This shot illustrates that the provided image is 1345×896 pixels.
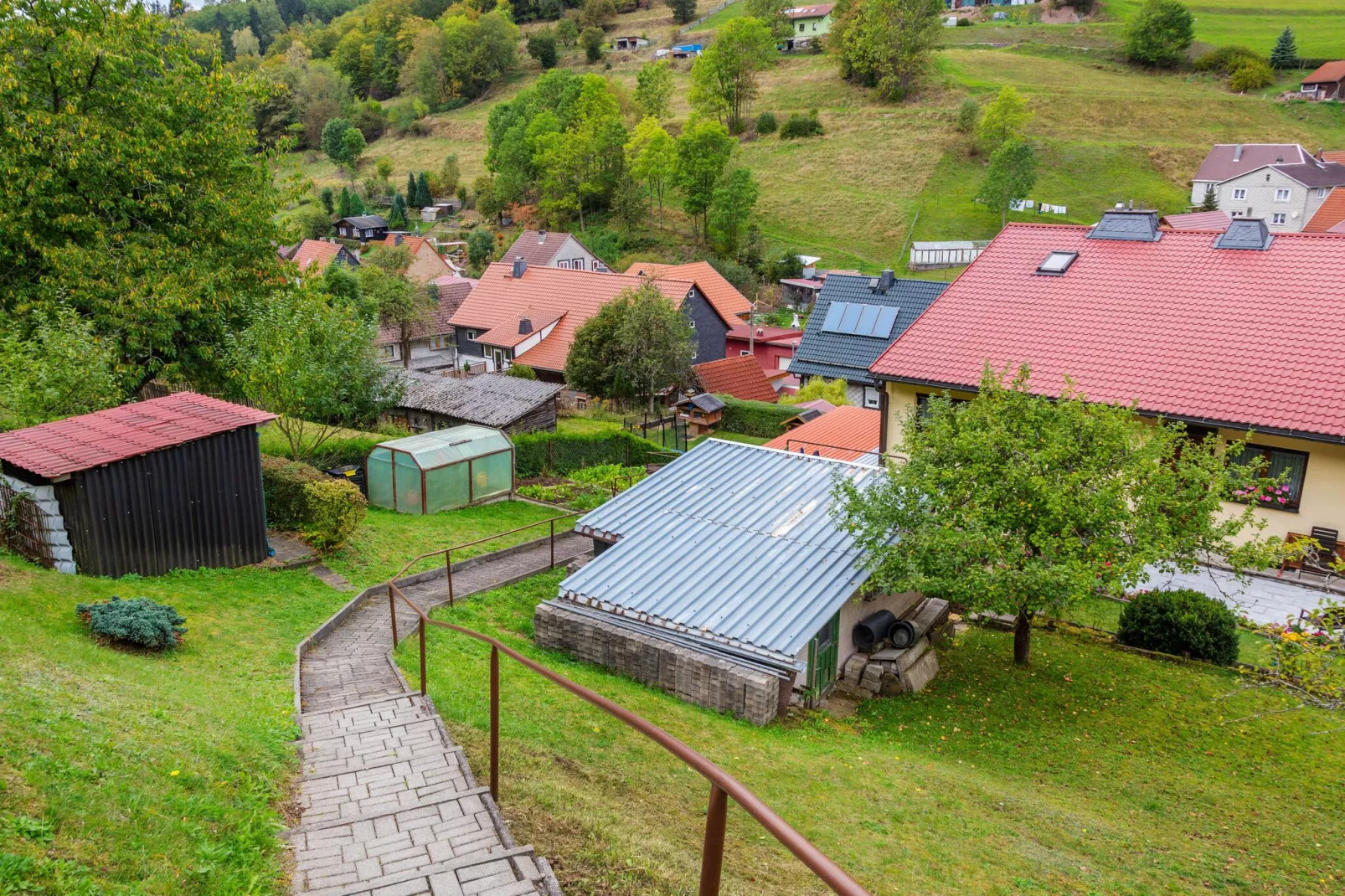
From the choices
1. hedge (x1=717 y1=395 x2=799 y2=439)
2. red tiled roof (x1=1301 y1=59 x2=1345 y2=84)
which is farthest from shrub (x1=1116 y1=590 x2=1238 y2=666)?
red tiled roof (x1=1301 y1=59 x2=1345 y2=84)

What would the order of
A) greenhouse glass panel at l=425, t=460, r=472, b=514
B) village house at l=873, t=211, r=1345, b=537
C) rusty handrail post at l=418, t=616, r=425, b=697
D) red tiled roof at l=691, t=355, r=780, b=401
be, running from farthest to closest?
red tiled roof at l=691, t=355, r=780, b=401, greenhouse glass panel at l=425, t=460, r=472, b=514, village house at l=873, t=211, r=1345, b=537, rusty handrail post at l=418, t=616, r=425, b=697

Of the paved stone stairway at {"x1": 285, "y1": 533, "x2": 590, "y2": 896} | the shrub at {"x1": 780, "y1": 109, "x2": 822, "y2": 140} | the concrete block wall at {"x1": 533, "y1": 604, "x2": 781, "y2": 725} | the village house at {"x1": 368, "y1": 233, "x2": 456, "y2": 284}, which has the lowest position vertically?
the concrete block wall at {"x1": 533, "y1": 604, "x2": 781, "y2": 725}

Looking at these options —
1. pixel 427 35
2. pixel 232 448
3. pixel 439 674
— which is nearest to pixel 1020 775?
pixel 439 674

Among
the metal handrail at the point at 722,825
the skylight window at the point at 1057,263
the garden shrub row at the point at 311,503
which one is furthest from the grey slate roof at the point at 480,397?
the metal handrail at the point at 722,825

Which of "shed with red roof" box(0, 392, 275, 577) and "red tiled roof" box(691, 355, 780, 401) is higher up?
"shed with red roof" box(0, 392, 275, 577)

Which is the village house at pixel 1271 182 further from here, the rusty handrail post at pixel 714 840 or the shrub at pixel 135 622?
the rusty handrail post at pixel 714 840

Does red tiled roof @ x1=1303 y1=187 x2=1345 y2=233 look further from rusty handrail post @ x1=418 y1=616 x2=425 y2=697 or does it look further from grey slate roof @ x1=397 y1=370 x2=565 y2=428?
rusty handrail post @ x1=418 y1=616 x2=425 y2=697

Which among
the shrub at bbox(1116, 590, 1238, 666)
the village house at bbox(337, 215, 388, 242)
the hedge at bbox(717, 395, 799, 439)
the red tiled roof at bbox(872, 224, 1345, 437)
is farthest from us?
the village house at bbox(337, 215, 388, 242)

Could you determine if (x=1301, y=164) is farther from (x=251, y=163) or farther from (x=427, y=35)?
(x=427, y=35)
